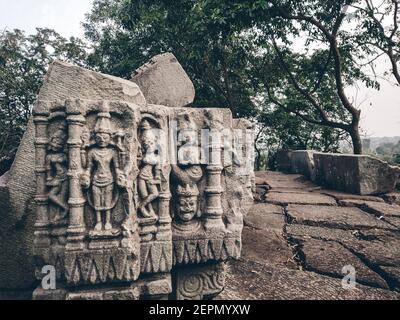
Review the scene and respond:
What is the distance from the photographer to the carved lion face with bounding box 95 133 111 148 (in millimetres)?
1931

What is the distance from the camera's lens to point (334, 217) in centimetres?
423

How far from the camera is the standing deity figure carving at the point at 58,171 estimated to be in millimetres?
1934

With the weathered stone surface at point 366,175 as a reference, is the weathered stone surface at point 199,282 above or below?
below

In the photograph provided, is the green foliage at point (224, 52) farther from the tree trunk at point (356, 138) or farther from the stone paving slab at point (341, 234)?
the stone paving slab at point (341, 234)

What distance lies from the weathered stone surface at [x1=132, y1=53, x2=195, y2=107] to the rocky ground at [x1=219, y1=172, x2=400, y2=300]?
1807 mm

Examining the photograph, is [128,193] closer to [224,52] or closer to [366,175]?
[366,175]

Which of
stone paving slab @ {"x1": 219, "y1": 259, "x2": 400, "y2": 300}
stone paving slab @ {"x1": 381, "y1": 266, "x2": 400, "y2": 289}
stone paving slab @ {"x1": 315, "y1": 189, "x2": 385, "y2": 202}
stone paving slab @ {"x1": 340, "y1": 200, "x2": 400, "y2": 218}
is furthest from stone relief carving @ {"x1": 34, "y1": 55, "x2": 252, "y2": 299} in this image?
stone paving slab @ {"x1": 315, "y1": 189, "x2": 385, "y2": 202}

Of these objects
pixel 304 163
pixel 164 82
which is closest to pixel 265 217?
pixel 164 82

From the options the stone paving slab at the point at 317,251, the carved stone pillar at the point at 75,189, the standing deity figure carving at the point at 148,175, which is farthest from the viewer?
the stone paving slab at the point at 317,251

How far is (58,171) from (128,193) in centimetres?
49

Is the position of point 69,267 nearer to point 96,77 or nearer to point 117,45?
point 96,77

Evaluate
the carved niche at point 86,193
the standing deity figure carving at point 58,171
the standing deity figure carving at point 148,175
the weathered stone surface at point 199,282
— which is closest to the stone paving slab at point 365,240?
the weathered stone surface at point 199,282

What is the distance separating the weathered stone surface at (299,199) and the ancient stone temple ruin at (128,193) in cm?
320

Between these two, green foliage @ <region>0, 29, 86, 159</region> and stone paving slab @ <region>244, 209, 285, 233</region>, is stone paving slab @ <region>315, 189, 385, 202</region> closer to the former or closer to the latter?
stone paving slab @ <region>244, 209, 285, 233</region>
